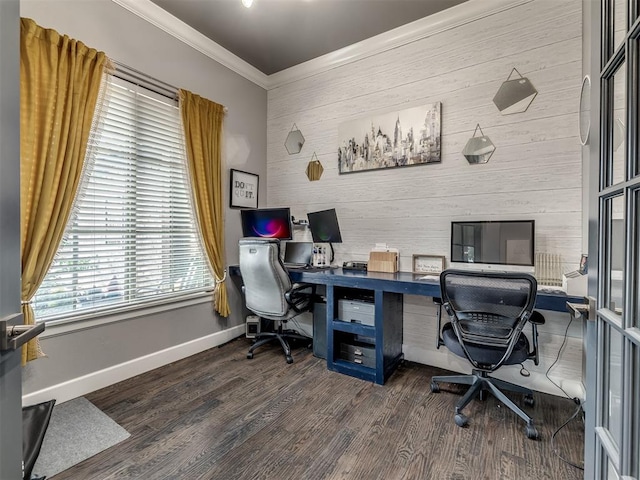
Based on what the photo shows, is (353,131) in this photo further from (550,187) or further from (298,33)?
(550,187)

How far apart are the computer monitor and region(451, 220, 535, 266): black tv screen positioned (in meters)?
1.58

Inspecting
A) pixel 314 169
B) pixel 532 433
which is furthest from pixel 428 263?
pixel 314 169

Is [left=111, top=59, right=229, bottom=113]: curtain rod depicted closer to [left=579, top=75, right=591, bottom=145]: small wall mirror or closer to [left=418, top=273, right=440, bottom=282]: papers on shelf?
[left=418, top=273, right=440, bottom=282]: papers on shelf

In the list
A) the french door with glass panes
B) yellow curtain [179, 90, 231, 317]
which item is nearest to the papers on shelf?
the french door with glass panes

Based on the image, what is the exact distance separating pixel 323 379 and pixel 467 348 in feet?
3.71

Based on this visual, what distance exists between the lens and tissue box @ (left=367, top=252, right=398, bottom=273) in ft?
8.73

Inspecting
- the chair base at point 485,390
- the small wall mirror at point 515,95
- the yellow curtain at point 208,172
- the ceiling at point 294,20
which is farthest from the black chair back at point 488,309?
the ceiling at point 294,20

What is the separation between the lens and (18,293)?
708mm

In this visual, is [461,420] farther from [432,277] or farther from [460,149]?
[460,149]

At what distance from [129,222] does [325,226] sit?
1.73m

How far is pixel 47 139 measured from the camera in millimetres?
1818

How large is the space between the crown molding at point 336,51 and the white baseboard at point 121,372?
279cm

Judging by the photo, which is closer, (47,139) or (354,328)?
(47,139)

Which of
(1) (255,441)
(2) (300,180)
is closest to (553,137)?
(2) (300,180)
